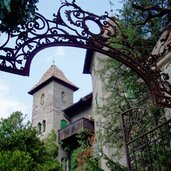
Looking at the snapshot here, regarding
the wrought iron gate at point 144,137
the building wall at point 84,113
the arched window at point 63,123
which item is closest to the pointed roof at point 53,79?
the arched window at point 63,123

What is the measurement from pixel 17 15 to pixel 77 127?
18357mm

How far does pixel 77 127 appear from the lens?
2100 centimetres

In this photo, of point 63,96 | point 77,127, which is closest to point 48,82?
point 63,96

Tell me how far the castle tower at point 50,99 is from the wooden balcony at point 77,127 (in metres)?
3.14

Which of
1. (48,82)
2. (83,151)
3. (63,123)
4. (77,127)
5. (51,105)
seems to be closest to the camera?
(83,151)

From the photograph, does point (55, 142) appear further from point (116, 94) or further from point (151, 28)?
point (151, 28)

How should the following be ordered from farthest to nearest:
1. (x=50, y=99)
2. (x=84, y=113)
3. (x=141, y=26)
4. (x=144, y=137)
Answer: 1. (x=50, y=99)
2. (x=84, y=113)
3. (x=141, y=26)
4. (x=144, y=137)

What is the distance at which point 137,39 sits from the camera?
36.9ft

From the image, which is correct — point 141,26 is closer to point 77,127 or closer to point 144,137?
point 144,137

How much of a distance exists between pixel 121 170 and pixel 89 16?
5.47 m

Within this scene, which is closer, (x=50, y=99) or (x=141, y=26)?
(x=141, y=26)

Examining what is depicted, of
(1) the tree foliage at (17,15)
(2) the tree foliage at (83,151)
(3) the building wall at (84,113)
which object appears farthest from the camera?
(3) the building wall at (84,113)

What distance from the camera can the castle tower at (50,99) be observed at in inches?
1040

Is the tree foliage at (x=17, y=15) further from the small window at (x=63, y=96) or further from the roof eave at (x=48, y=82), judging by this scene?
the roof eave at (x=48, y=82)
